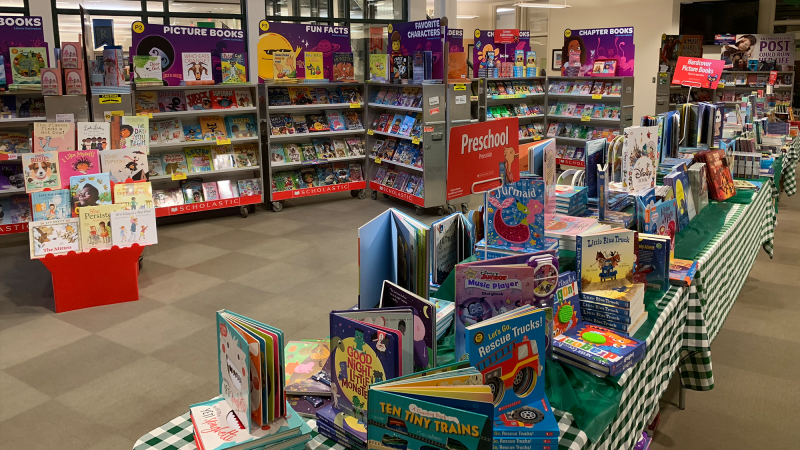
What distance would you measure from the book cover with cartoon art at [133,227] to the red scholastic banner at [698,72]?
5127 mm

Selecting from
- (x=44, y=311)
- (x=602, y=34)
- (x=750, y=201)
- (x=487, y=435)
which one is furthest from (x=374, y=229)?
(x=602, y=34)

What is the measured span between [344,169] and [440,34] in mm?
2378

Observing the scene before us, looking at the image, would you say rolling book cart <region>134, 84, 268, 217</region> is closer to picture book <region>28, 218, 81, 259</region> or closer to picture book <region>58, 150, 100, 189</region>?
picture book <region>58, 150, 100, 189</region>

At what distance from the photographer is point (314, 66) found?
789 cm

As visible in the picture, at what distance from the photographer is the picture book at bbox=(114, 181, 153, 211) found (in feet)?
15.8

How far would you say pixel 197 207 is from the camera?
24.1 ft

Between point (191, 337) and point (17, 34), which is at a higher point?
point (17, 34)

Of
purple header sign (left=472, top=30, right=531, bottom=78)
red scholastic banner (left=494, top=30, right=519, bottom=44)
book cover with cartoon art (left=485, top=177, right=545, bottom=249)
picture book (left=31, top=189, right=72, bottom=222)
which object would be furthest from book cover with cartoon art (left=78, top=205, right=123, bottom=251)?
red scholastic banner (left=494, top=30, right=519, bottom=44)

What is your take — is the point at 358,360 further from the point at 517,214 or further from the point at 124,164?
the point at 124,164

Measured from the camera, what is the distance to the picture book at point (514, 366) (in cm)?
168

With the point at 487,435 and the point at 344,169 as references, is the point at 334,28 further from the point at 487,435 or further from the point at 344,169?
the point at 487,435

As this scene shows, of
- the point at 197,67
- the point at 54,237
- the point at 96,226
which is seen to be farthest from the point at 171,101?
the point at 54,237

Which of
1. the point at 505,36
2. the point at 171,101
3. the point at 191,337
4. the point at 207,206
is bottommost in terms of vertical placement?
the point at 191,337

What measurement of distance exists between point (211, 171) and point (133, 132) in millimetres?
2006
